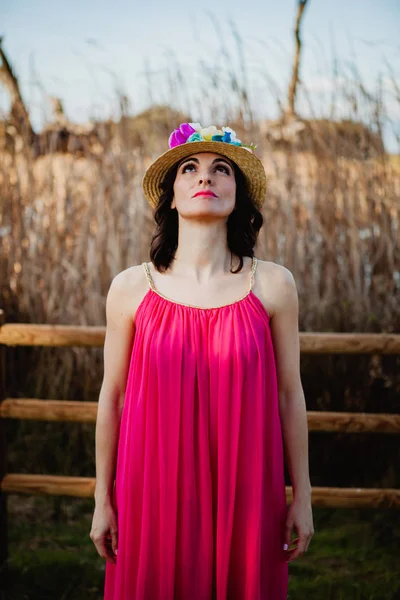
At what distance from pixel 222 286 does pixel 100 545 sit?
737mm

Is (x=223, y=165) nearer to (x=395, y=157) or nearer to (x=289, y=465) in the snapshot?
(x=289, y=465)

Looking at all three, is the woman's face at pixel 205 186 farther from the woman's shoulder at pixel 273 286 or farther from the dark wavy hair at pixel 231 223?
the woman's shoulder at pixel 273 286

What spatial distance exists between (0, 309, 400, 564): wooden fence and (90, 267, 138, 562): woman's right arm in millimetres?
994

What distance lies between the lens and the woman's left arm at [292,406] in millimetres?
1506

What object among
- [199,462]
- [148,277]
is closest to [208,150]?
[148,277]

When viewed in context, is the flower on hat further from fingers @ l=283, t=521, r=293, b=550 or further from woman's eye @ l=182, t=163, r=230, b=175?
fingers @ l=283, t=521, r=293, b=550

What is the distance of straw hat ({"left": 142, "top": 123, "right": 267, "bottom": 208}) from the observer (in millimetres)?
1528

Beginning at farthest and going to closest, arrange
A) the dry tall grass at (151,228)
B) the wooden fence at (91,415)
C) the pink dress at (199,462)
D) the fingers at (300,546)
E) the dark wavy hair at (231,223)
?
the dry tall grass at (151,228) < the wooden fence at (91,415) < the dark wavy hair at (231,223) < the fingers at (300,546) < the pink dress at (199,462)

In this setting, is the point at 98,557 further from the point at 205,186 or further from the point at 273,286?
the point at 205,186

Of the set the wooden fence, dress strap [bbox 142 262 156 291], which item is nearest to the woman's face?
dress strap [bbox 142 262 156 291]

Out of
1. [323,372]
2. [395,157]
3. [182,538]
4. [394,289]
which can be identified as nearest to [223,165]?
[182,538]

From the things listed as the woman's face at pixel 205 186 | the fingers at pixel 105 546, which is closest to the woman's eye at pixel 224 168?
the woman's face at pixel 205 186

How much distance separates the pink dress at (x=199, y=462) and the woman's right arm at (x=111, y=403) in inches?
3.8

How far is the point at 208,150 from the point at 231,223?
0.72 ft
